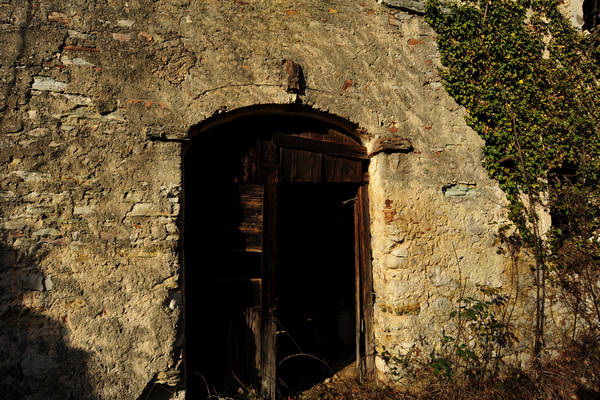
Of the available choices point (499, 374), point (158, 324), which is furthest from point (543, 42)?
point (158, 324)

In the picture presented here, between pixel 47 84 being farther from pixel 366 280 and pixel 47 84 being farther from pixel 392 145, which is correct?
pixel 366 280

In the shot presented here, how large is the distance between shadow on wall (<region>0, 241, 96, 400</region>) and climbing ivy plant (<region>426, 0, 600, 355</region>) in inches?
159

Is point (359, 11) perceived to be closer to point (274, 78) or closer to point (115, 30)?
point (274, 78)

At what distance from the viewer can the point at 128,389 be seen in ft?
7.70

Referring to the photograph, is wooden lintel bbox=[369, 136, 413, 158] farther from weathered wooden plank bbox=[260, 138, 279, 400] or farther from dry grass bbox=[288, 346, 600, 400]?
dry grass bbox=[288, 346, 600, 400]

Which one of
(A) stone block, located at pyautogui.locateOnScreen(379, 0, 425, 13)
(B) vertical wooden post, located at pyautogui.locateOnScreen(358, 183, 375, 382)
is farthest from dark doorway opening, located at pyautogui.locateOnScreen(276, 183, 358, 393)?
(A) stone block, located at pyautogui.locateOnScreen(379, 0, 425, 13)

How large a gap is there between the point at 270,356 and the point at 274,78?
2.55 meters

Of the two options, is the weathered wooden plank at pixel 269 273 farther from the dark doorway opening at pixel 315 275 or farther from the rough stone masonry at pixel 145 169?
the dark doorway opening at pixel 315 275

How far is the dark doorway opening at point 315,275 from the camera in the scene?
459 centimetres

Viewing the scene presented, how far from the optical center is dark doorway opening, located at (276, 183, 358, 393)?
4.59 meters

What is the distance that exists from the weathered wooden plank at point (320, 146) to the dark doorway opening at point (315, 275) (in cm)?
108

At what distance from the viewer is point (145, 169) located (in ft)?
8.33

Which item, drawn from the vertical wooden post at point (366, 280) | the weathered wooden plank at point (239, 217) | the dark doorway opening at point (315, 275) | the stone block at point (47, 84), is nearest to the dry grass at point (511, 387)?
the vertical wooden post at point (366, 280)

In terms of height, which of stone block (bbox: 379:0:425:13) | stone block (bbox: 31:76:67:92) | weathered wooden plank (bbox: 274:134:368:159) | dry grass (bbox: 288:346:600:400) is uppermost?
stone block (bbox: 379:0:425:13)
